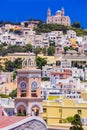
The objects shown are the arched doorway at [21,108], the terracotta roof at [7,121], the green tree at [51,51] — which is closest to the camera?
the terracotta roof at [7,121]

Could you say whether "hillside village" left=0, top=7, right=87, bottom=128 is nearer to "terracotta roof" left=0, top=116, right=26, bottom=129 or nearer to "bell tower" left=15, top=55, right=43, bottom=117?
"bell tower" left=15, top=55, right=43, bottom=117

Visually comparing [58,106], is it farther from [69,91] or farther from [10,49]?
[10,49]

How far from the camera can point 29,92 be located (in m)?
20.7

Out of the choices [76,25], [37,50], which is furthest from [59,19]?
[37,50]

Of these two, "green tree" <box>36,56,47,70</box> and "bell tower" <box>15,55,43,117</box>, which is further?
"green tree" <box>36,56,47,70</box>

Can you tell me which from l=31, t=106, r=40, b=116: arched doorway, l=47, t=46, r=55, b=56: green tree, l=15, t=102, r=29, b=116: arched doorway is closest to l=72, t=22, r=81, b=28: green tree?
l=47, t=46, r=55, b=56: green tree

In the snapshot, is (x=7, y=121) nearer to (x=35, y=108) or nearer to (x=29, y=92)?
(x=35, y=108)

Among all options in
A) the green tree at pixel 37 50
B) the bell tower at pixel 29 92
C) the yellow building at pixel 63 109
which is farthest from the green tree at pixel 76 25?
the bell tower at pixel 29 92

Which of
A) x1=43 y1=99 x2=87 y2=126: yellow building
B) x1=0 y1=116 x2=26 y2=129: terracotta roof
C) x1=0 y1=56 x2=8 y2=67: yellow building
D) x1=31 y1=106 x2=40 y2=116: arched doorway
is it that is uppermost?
x1=0 y1=56 x2=8 y2=67: yellow building

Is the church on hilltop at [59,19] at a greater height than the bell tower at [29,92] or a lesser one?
greater

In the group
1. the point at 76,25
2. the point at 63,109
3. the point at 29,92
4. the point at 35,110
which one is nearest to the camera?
the point at 35,110

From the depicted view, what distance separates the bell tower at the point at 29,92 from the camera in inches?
787

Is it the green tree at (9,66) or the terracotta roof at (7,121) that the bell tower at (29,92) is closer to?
the terracotta roof at (7,121)

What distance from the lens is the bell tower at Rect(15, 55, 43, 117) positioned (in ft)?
65.6
